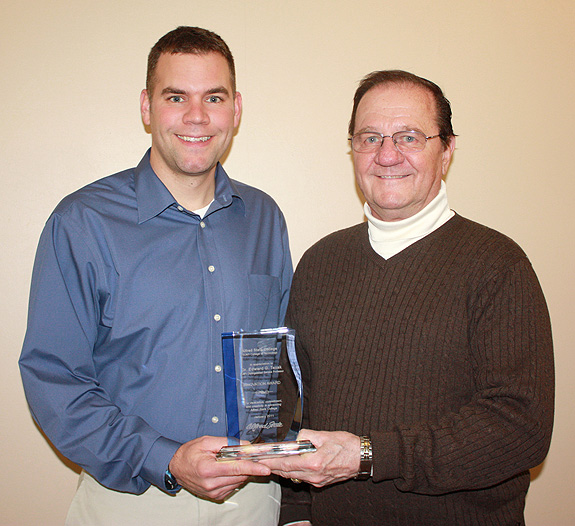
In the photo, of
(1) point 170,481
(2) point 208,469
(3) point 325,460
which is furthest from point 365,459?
(1) point 170,481

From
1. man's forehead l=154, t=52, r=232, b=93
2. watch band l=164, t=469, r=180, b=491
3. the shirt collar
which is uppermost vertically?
man's forehead l=154, t=52, r=232, b=93

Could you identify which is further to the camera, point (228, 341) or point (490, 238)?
point (490, 238)

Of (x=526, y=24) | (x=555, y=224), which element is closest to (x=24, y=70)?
(x=526, y=24)

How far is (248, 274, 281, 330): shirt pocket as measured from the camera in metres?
1.97

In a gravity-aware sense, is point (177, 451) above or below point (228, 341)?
below

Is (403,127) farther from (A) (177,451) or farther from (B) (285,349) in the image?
(A) (177,451)

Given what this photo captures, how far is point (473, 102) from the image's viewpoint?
2.64 metres

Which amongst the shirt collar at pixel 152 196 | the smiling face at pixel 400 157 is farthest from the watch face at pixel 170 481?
the smiling face at pixel 400 157

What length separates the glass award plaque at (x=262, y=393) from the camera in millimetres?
1550

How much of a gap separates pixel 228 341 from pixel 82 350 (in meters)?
0.57

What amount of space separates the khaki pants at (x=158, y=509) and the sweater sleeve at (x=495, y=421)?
57cm

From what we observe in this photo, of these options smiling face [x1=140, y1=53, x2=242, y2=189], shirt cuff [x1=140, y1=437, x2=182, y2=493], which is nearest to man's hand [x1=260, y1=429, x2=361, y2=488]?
shirt cuff [x1=140, y1=437, x2=182, y2=493]

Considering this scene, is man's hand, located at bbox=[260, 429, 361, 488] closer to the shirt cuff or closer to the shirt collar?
the shirt cuff

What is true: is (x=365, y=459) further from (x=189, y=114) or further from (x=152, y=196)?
(x=189, y=114)
